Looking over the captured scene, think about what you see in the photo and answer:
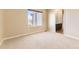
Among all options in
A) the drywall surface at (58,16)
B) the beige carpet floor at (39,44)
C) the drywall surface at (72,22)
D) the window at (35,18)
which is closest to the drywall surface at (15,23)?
the window at (35,18)

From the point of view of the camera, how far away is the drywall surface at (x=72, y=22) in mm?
4289

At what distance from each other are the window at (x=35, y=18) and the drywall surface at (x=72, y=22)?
188cm

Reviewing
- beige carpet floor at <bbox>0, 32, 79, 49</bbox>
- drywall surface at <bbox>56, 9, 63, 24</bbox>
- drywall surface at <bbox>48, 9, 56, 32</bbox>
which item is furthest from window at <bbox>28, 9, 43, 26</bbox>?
beige carpet floor at <bbox>0, 32, 79, 49</bbox>

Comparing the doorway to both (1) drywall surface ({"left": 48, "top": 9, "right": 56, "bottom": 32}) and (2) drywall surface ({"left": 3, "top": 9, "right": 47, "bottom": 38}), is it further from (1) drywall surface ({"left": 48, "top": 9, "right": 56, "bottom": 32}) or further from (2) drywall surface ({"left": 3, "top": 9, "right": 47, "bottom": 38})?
(2) drywall surface ({"left": 3, "top": 9, "right": 47, "bottom": 38})

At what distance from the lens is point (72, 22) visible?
4.48 m

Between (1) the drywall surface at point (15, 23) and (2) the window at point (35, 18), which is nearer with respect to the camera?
(1) the drywall surface at point (15, 23)

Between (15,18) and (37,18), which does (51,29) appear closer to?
(37,18)

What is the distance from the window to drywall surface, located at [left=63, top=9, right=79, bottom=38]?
1.88m

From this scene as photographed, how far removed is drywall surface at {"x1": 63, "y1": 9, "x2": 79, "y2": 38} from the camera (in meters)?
4.29

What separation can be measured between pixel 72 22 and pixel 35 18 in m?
2.50

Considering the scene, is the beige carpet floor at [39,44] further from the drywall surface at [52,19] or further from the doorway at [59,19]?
the doorway at [59,19]
